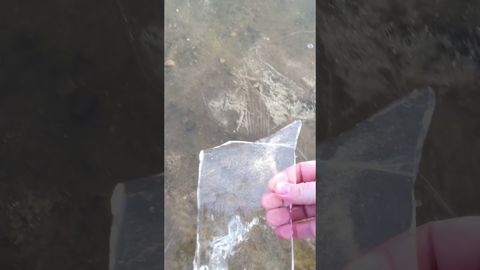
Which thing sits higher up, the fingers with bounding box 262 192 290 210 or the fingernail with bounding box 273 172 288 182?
the fingernail with bounding box 273 172 288 182

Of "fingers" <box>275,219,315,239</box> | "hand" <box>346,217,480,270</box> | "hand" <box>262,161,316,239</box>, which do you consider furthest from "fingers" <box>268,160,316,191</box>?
"hand" <box>346,217,480,270</box>

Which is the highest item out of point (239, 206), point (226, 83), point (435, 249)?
point (226, 83)

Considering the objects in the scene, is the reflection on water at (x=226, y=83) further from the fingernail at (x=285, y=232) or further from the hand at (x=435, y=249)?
the hand at (x=435, y=249)

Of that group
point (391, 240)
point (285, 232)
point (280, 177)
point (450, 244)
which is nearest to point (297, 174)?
point (280, 177)

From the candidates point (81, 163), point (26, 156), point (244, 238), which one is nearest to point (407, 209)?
point (244, 238)

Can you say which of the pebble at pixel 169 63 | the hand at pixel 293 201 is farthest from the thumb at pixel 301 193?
the pebble at pixel 169 63

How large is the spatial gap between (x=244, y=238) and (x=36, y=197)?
20.6 inches

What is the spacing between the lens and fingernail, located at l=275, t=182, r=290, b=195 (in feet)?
3.94

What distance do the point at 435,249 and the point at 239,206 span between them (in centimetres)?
48

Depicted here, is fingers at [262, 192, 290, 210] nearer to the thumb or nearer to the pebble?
the thumb

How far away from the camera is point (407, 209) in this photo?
1083 millimetres

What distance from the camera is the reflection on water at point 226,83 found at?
122cm

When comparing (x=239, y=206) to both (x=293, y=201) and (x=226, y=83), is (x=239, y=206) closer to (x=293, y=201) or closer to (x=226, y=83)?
(x=293, y=201)

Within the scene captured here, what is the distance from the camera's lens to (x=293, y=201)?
1.16 metres
